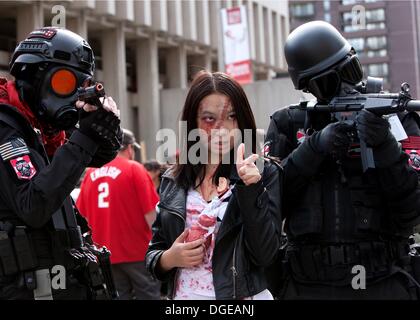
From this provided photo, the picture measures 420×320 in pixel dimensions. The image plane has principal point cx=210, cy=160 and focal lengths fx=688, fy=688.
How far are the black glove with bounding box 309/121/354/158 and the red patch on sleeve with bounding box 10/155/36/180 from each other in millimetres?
1175

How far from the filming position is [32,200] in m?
2.46

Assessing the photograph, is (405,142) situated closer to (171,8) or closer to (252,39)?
(171,8)

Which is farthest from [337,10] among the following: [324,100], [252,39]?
[324,100]

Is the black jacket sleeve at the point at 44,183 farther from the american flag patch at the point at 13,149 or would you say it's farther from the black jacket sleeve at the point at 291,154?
the black jacket sleeve at the point at 291,154

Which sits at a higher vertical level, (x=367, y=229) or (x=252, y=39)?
(x=252, y=39)

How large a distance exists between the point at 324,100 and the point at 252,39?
30.3m

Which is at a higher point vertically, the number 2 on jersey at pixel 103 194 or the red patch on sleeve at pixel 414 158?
the red patch on sleeve at pixel 414 158

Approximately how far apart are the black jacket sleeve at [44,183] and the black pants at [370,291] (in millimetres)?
1139

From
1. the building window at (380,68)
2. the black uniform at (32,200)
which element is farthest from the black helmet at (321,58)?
the building window at (380,68)

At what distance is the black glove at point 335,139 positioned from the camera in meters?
2.87

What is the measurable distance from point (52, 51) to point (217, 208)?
3.09ft

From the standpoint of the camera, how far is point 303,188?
3.04m

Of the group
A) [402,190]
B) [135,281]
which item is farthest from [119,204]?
[402,190]
